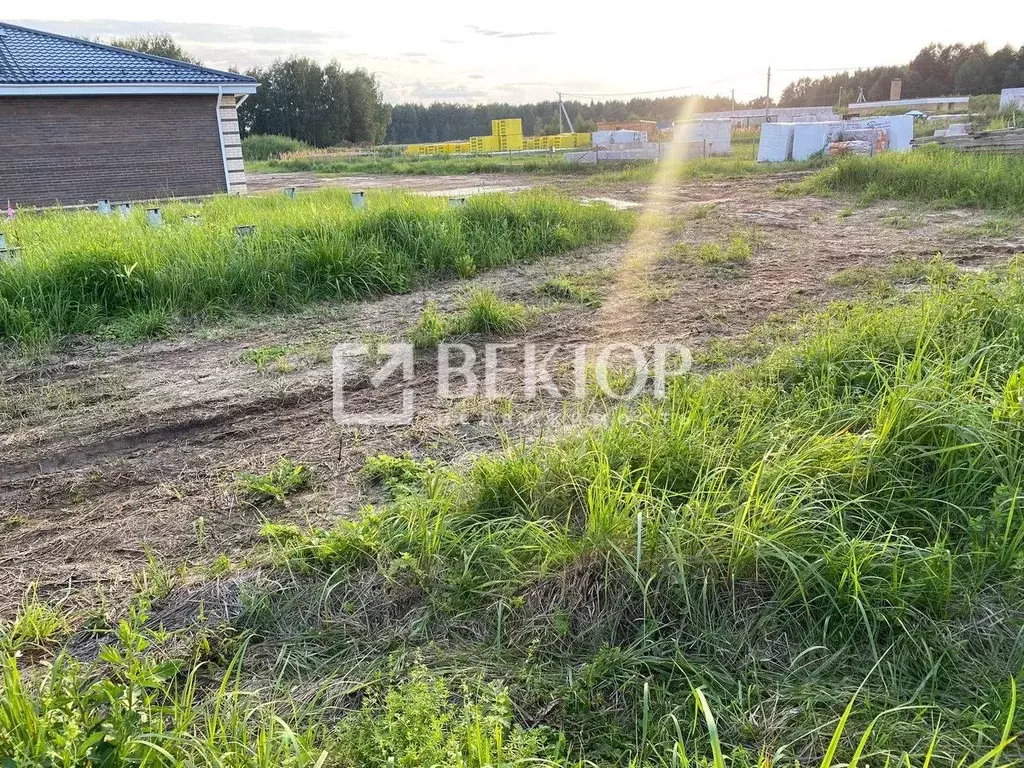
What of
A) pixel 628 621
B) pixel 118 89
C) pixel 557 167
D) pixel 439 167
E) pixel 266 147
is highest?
pixel 266 147

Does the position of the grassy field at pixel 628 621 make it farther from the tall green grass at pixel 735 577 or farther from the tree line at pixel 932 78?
the tree line at pixel 932 78

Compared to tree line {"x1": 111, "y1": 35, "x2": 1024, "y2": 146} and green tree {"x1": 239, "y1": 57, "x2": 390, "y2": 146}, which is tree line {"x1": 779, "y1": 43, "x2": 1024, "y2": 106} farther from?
green tree {"x1": 239, "y1": 57, "x2": 390, "y2": 146}

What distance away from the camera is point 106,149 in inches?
528

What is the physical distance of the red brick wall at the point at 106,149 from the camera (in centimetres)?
1263

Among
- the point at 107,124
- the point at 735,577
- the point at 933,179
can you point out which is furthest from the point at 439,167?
the point at 735,577

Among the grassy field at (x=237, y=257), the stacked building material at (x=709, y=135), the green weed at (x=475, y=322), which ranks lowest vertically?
the green weed at (x=475, y=322)

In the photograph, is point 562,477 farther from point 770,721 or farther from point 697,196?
point 697,196

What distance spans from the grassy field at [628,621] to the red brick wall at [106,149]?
1313cm

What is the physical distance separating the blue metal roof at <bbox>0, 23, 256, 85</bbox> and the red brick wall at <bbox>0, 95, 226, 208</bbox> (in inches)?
15.3

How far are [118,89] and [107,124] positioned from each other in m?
0.72

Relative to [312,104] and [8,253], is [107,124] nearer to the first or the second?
[8,253]

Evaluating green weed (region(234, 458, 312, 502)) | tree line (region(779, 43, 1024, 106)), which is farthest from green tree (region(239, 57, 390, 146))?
green weed (region(234, 458, 312, 502))

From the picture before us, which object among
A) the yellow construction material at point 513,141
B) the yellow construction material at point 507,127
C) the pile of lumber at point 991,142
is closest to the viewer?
the pile of lumber at point 991,142

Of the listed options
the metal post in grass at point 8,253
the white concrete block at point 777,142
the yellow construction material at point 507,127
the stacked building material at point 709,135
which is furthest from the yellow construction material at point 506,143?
the metal post in grass at point 8,253
